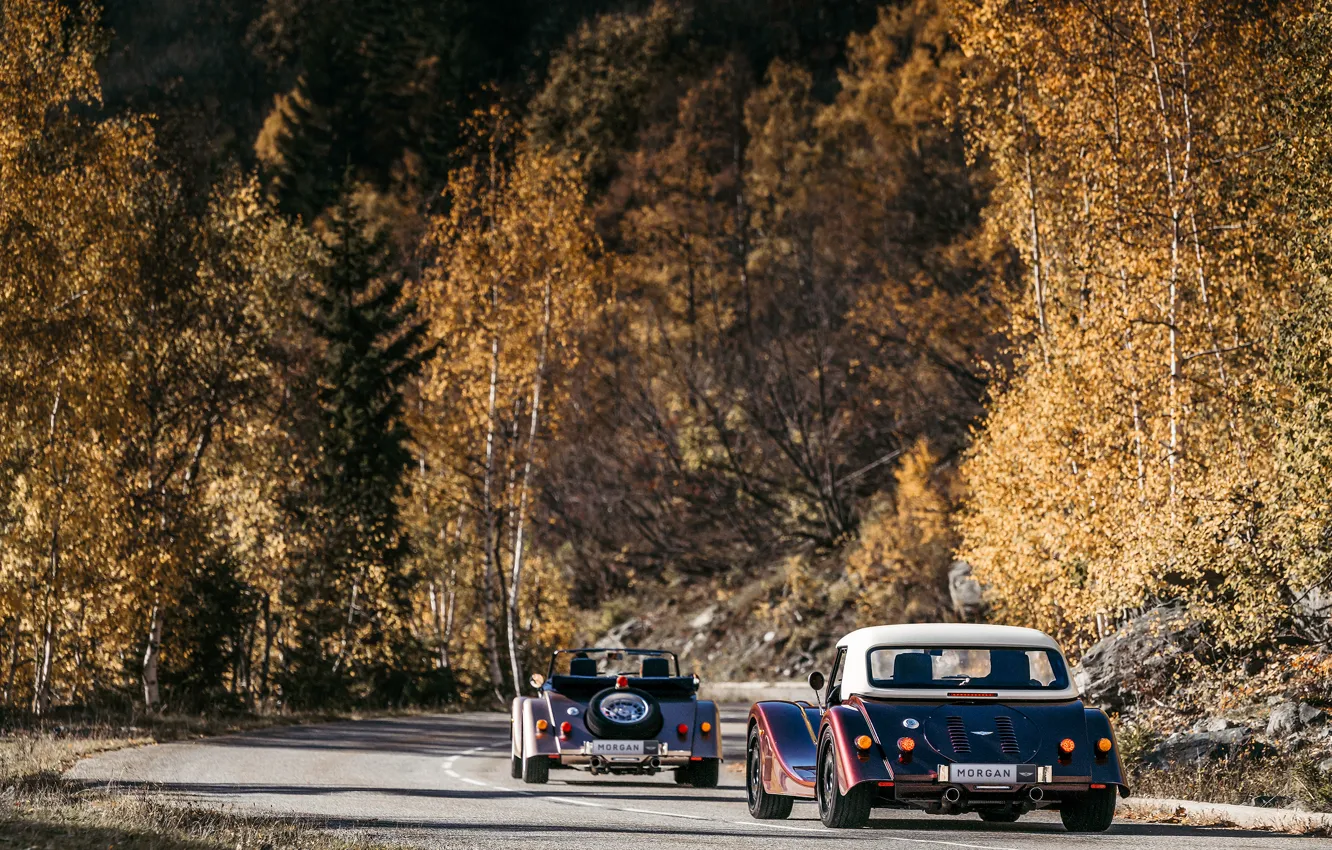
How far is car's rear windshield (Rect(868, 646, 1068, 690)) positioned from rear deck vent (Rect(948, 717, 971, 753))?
1.38 ft

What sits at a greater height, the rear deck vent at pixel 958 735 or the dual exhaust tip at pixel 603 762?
the rear deck vent at pixel 958 735

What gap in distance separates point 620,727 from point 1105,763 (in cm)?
636

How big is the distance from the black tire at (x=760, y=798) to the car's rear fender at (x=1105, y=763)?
288cm

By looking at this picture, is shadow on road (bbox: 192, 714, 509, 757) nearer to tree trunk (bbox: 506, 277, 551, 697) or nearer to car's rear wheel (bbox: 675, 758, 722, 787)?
car's rear wheel (bbox: 675, 758, 722, 787)

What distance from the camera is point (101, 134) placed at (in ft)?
96.8

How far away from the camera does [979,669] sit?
12.4m

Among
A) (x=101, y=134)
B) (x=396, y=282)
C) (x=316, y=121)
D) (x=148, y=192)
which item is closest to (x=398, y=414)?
(x=396, y=282)

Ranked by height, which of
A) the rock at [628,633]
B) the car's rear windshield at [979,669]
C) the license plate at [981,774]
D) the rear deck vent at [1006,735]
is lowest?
the license plate at [981,774]

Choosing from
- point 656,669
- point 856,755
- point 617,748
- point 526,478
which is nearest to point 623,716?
point 617,748

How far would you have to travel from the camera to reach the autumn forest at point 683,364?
24.3m

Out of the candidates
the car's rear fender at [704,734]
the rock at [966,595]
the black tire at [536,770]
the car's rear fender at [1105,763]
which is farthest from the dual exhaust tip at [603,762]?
the rock at [966,595]

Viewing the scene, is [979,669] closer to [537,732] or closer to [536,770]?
[537,732]

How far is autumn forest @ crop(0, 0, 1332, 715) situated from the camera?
24.3m

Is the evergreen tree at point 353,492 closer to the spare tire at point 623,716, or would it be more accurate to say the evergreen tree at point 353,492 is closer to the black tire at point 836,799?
the spare tire at point 623,716
